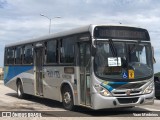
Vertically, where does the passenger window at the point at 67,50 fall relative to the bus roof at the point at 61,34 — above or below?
below

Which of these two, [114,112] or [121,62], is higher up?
[121,62]

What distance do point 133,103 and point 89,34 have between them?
271 cm

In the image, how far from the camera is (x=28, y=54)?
730 inches

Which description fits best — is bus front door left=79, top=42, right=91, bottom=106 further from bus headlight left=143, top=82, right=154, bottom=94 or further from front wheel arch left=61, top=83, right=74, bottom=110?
bus headlight left=143, top=82, right=154, bottom=94

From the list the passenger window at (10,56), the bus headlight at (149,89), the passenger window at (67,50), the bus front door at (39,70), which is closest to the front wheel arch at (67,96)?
the passenger window at (67,50)

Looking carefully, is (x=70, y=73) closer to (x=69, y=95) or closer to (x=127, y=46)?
(x=69, y=95)

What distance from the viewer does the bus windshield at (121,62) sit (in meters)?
12.3

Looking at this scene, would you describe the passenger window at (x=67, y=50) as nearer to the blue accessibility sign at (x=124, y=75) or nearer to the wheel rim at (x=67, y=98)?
the wheel rim at (x=67, y=98)

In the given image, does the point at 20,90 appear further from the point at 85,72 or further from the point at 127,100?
the point at 127,100

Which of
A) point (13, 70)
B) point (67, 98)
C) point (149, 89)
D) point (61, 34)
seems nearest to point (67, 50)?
point (61, 34)

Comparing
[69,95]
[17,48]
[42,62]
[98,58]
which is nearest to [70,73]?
[69,95]

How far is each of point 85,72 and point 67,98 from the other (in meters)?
1.76

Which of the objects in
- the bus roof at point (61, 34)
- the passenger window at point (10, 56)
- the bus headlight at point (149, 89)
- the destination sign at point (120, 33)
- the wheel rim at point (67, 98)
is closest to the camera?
the destination sign at point (120, 33)

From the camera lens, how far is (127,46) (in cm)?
1274
